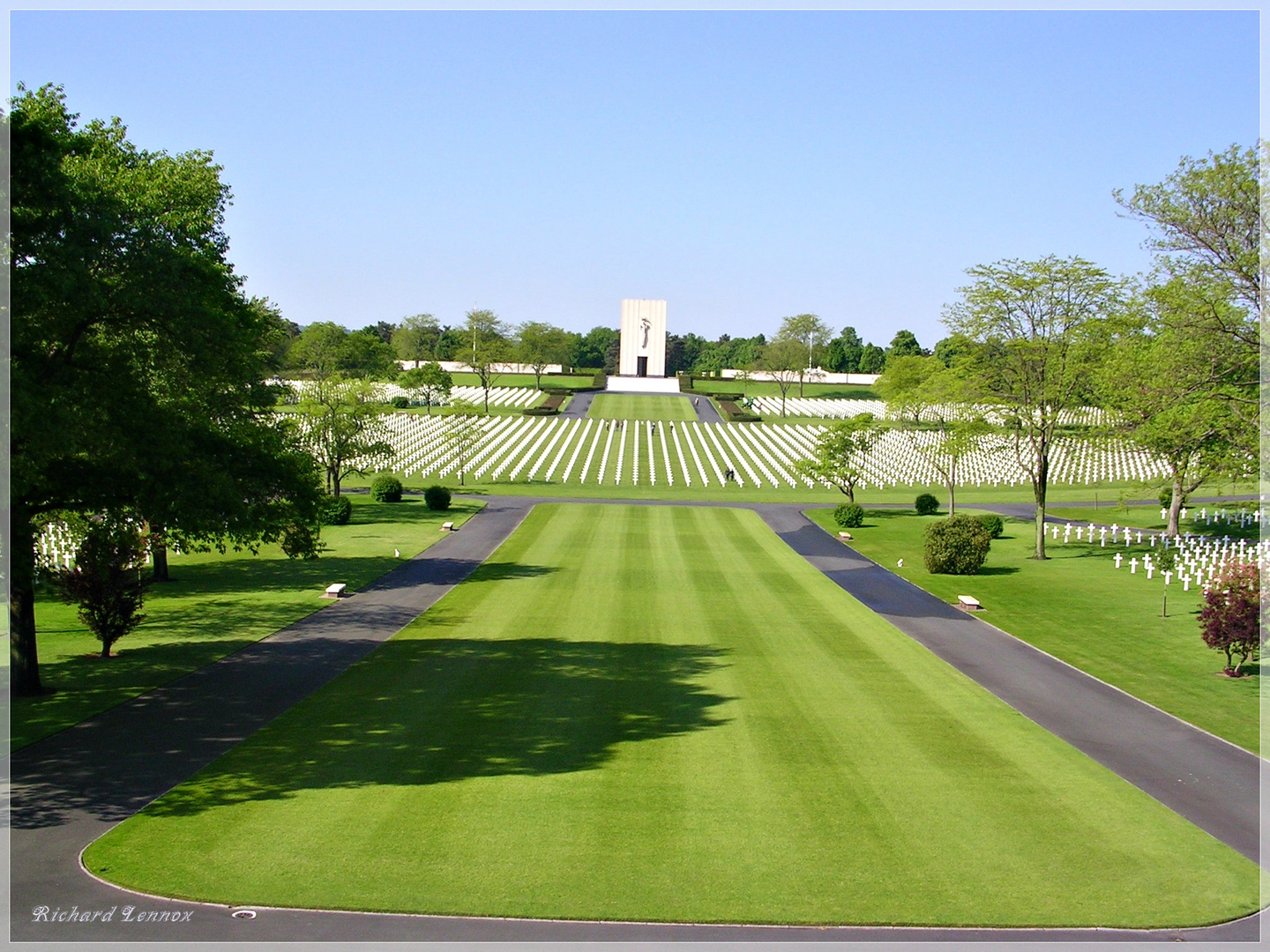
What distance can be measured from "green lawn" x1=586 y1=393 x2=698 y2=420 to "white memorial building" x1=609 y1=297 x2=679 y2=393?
22.8 meters

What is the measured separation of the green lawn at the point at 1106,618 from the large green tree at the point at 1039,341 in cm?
345

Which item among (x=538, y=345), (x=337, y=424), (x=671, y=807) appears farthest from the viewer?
(x=538, y=345)

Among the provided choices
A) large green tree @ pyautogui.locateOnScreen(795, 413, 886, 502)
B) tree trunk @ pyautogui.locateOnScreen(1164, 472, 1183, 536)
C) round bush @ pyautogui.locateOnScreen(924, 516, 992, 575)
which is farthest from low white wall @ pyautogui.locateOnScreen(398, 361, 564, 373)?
round bush @ pyautogui.locateOnScreen(924, 516, 992, 575)

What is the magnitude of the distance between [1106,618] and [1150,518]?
27.7 meters

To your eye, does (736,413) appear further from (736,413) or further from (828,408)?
(828,408)

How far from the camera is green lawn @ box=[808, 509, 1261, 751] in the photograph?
1847 centimetres

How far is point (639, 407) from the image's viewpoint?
4348 inches

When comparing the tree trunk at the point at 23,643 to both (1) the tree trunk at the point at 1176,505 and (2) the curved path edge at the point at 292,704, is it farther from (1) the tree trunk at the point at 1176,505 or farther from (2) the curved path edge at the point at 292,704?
(1) the tree trunk at the point at 1176,505

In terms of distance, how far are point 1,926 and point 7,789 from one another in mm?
4149

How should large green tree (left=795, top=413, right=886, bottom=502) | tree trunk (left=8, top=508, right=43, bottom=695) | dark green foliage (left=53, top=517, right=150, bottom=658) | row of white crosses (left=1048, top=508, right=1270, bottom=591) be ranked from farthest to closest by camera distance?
large green tree (left=795, top=413, right=886, bottom=502) → row of white crosses (left=1048, top=508, right=1270, bottom=591) → dark green foliage (left=53, top=517, right=150, bottom=658) → tree trunk (left=8, top=508, right=43, bottom=695)

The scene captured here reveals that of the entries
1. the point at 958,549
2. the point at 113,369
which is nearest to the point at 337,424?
the point at 958,549

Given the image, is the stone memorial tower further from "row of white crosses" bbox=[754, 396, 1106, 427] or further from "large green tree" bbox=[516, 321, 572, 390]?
"row of white crosses" bbox=[754, 396, 1106, 427]

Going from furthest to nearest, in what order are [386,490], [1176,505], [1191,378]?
[386,490] → [1176,505] → [1191,378]

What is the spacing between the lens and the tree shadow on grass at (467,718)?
13.1 m
